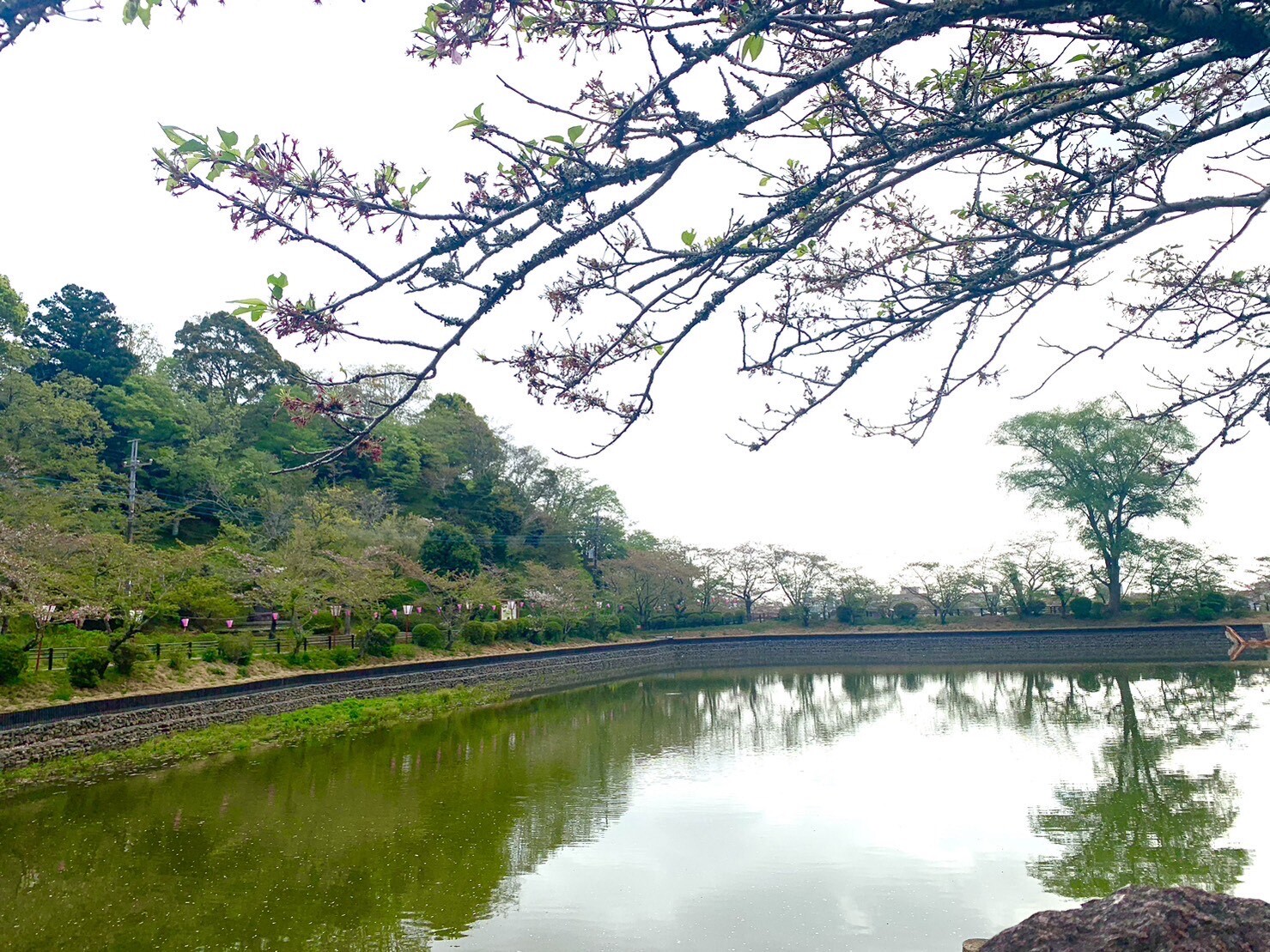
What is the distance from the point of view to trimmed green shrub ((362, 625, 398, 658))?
18.5 metres

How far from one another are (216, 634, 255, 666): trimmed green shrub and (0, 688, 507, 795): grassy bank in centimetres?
177

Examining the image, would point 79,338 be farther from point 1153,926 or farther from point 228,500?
point 1153,926

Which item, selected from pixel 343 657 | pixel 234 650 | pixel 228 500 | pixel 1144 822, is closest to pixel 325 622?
pixel 343 657

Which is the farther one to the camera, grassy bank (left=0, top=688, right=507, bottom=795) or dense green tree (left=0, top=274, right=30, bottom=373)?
dense green tree (left=0, top=274, right=30, bottom=373)

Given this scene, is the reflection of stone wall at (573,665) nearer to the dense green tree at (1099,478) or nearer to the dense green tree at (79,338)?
the dense green tree at (1099,478)

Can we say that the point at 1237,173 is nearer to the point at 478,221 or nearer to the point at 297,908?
the point at 478,221

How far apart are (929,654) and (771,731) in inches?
632

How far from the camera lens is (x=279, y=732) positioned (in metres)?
12.8

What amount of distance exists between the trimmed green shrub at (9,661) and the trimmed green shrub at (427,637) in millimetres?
10447

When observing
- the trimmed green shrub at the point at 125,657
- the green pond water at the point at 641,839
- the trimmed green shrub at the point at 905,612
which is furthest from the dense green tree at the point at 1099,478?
the trimmed green shrub at the point at 125,657

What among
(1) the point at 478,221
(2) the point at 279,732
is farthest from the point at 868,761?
(1) the point at 478,221

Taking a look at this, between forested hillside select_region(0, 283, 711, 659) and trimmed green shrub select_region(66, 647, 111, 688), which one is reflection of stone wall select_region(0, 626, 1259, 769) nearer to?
trimmed green shrub select_region(66, 647, 111, 688)

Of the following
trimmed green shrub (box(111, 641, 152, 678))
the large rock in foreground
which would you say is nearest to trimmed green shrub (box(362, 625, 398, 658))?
trimmed green shrub (box(111, 641, 152, 678))

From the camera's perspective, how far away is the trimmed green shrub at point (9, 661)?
33.5 feet
